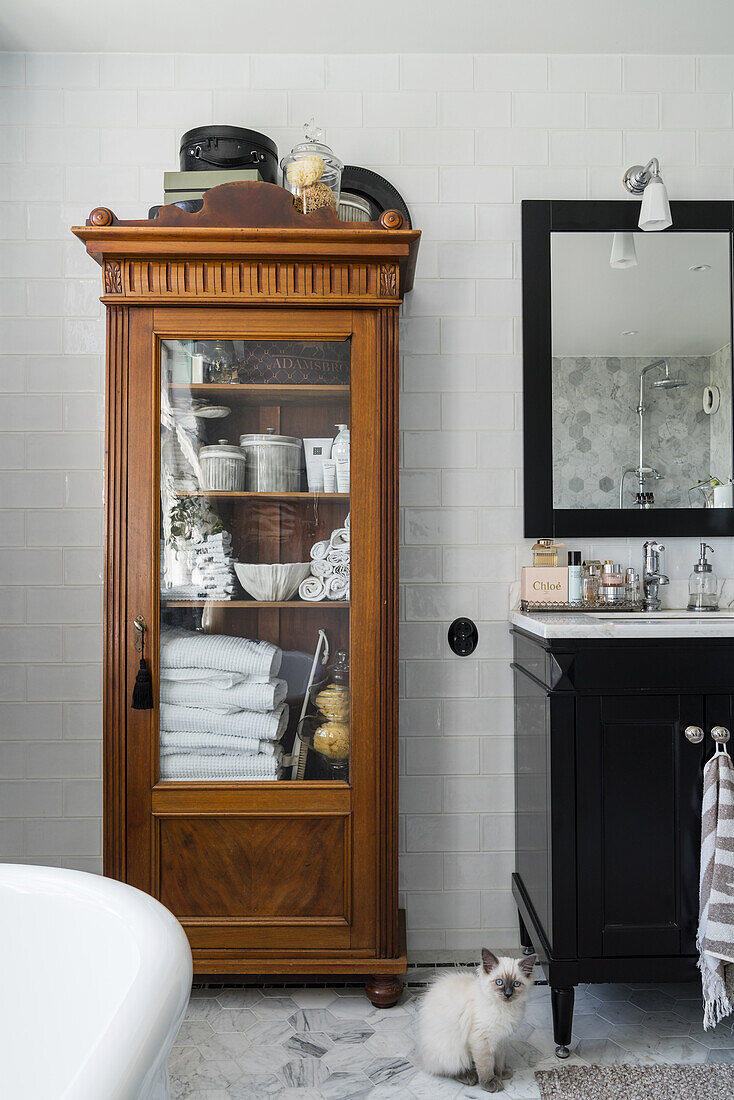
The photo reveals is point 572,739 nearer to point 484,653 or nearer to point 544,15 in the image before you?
point 484,653

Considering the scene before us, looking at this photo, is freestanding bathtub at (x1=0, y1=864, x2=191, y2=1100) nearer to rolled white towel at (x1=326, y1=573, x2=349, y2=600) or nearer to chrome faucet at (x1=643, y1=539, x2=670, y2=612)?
rolled white towel at (x1=326, y1=573, x2=349, y2=600)

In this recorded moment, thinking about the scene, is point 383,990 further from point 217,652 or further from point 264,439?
point 264,439

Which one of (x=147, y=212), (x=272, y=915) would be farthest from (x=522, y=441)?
(x=272, y=915)

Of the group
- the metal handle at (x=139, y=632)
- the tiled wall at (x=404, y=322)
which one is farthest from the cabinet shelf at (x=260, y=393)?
the metal handle at (x=139, y=632)

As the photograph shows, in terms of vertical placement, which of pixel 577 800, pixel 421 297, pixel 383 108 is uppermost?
pixel 383 108

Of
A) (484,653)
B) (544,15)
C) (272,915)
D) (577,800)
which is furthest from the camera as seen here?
(484,653)

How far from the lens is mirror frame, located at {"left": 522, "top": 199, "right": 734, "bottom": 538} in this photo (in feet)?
7.48

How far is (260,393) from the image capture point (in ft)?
6.41

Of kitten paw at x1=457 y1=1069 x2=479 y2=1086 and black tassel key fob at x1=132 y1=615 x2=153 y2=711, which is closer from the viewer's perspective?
kitten paw at x1=457 y1=1069 x2=479 y2=1086

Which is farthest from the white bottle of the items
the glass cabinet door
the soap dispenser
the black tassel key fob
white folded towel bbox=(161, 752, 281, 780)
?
the soap dispenser

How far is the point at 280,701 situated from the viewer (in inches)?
76.9

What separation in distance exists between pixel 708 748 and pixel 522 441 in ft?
3.25

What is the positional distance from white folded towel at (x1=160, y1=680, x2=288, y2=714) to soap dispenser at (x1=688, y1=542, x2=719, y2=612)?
1.22 metres

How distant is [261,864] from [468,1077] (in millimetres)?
650
